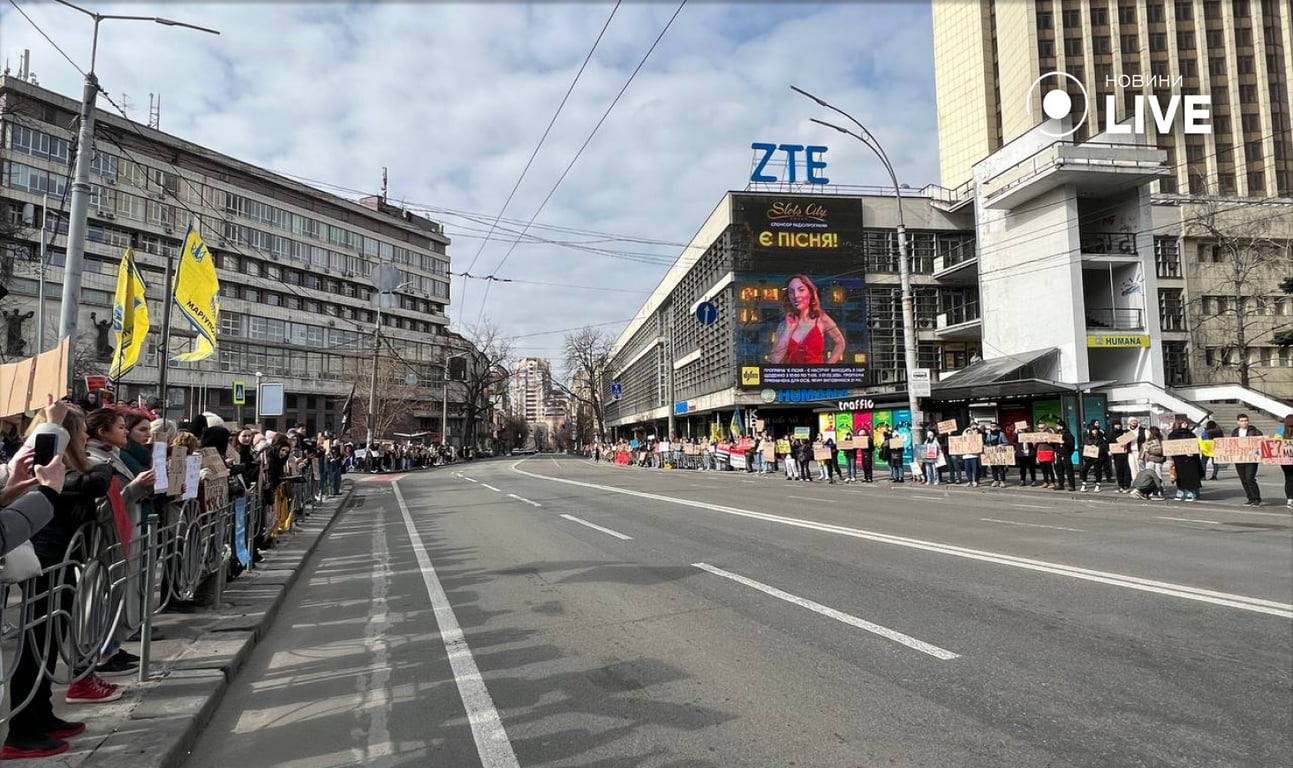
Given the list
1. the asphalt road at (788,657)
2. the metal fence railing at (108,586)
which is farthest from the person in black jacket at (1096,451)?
the metal fence railing at (108,586)

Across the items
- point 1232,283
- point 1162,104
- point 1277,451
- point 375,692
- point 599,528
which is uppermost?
point 1162,104

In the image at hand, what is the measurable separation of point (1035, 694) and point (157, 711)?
5010 millimetres

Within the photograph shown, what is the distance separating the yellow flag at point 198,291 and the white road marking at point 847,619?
8371 mm

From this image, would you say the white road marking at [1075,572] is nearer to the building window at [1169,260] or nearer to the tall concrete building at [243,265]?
the tall concrete building at [243,265]

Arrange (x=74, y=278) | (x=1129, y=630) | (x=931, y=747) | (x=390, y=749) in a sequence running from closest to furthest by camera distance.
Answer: (x=931, y=747), (x=390, y=749), (x=1129, y=630), (x=74, y=278)

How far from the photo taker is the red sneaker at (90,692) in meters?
4.14

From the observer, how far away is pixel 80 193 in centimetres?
950

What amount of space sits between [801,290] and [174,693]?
4126 centimetres

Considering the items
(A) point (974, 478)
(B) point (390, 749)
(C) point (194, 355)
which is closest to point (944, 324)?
(A) point (974, 478)

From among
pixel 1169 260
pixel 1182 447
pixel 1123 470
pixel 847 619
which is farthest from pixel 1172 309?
pixel 847 619

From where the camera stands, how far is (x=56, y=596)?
358 cm

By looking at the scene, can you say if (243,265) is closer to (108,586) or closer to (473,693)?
(108,586)

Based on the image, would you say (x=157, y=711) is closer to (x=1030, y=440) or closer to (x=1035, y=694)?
(x=1035, y=694)

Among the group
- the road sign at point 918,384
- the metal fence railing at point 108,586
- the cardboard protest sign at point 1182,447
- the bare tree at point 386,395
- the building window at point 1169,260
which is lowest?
the metal fence railing at point 108,586
